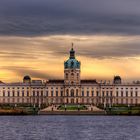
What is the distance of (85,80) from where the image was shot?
184500mm

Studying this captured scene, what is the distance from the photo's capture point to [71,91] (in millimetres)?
177750

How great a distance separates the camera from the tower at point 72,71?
179 m

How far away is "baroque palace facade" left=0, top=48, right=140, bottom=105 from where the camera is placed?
177 meters

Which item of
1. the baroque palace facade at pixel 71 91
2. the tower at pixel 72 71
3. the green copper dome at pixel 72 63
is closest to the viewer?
the baroque palace facade at pixel 71 91

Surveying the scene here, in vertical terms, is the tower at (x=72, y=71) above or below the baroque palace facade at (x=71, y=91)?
above

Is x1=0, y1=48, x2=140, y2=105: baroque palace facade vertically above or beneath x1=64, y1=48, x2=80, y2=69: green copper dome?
beneath

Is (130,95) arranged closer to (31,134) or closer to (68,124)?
(68,124)

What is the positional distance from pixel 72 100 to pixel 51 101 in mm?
5100

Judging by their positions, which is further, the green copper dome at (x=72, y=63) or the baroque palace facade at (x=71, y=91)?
the green copper dome at (x=72, y=63)

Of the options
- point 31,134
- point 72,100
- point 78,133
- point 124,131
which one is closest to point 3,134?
point 31,134

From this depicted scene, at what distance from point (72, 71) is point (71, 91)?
5231mm

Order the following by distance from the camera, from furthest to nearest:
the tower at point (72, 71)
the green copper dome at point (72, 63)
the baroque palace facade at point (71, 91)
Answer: the green copper dome at point (72, 63) < the tower at point (72, 71) < the baroque palace facade at point (71, 91)

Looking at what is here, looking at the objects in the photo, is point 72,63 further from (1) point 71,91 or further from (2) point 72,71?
(1) point 71,91

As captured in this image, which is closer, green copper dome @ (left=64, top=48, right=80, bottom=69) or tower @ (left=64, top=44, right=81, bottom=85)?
tower @ (left=64, top=44, right=81, bottom=85)
